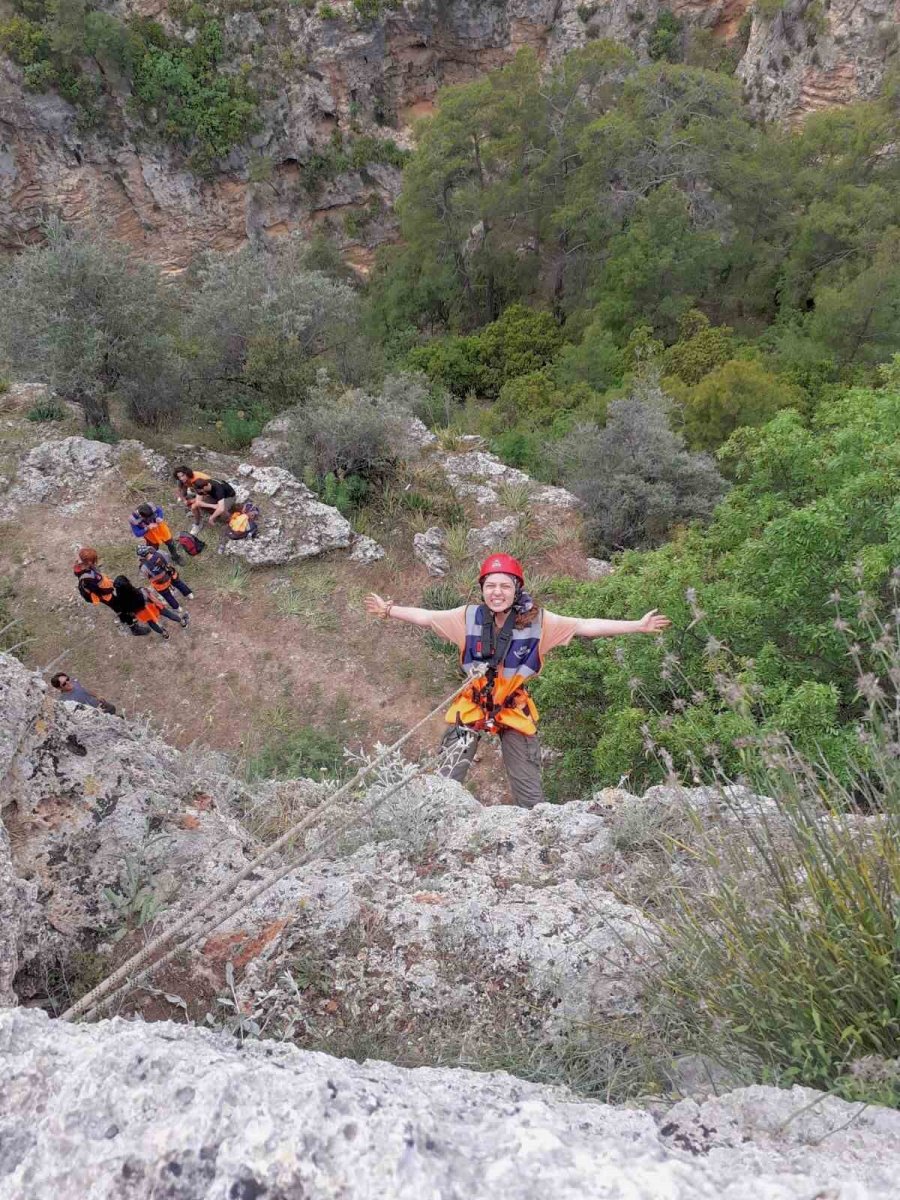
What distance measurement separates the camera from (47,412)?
12.2m

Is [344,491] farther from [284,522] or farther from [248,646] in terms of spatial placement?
[248,646]

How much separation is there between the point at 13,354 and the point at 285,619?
6.96 meters

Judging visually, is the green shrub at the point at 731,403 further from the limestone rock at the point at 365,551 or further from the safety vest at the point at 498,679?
the safety vest at the point at 498,679

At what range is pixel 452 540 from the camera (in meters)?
9.89

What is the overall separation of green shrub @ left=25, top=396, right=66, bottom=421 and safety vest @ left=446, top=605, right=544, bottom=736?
11.1 m

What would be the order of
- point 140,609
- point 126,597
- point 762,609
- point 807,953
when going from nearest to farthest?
point 807,953
point 762,609
point 126,597
point 140,609

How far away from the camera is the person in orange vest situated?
13.0 ft

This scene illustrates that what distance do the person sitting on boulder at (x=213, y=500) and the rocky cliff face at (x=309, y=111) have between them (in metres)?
21.9

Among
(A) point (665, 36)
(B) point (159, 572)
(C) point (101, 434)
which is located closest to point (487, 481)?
(B) point (159, 572)

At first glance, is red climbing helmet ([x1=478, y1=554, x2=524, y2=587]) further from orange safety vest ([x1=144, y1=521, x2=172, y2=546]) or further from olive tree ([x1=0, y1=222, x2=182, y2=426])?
olive tree ([x1=0, y1=222, x2=182, y2=426])

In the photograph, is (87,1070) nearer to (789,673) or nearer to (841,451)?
(789,673)

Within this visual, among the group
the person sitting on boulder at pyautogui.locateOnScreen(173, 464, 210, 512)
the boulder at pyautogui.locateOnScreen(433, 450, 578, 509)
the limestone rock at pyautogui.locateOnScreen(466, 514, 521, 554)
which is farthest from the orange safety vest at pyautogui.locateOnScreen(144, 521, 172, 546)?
the boulder at pyautogui.locateOnScreen(433, 450, 578, 509)

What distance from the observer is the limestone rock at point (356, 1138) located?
1171 millimetres

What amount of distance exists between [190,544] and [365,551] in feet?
7.67
